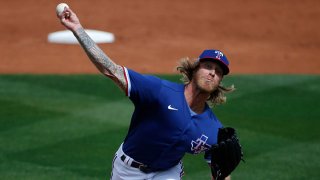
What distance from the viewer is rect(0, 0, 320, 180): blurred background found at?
33.4 ft

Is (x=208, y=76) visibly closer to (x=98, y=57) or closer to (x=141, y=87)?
(x=141, y=87)

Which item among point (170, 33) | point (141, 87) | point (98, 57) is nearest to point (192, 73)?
point (141, 87)

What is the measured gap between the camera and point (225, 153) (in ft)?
22.6

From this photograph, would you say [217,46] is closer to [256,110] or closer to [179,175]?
[256,110]

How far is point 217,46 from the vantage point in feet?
54.5

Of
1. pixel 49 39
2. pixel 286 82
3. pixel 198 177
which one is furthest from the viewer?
pixel 49 39

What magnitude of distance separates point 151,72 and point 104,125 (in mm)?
3506

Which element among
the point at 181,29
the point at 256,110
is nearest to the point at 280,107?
the point at 256,110

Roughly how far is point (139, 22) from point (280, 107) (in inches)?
237

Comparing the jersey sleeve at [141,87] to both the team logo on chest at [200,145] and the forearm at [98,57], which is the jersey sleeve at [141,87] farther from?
the team logo on chest at [200,145]

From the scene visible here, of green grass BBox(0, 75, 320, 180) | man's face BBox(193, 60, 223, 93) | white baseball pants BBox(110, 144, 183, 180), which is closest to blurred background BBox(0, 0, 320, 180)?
green grass BBox(0, 75, 320, 180)

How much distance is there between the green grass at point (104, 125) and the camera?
9.88 m

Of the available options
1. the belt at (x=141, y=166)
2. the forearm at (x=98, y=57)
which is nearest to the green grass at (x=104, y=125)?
the belt at (x=141, y=166)

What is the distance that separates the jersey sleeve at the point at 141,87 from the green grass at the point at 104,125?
3.10 meters
